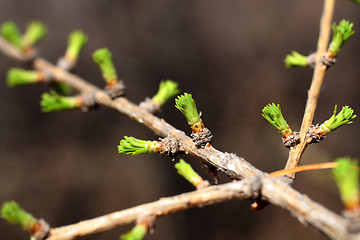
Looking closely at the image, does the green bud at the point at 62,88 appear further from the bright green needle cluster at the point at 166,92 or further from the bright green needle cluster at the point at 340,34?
the bright green needle cluster at the point at 340,34

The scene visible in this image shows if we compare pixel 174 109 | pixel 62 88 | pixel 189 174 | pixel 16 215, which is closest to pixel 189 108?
pixel 189 174

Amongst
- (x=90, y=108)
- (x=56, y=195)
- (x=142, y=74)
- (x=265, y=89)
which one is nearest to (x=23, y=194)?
(x=56, y=195)

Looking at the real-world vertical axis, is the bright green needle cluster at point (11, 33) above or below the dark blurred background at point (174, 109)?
below

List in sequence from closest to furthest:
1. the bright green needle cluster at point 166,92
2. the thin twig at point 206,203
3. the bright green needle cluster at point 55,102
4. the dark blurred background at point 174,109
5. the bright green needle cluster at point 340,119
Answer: the thin twig at point 206,203
the bright green needle cluster at point 340,119
the bright green needle cluster at point 55,102
the bright green needle cluster at point 166,92
the dark blurred background at point 174,109

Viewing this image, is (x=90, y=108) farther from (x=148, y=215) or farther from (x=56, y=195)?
(x=56, y=195)

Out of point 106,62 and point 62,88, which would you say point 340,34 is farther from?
point 62,88

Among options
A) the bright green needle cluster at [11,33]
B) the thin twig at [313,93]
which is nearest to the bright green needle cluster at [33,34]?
the bright green needle cluster at [11,33]

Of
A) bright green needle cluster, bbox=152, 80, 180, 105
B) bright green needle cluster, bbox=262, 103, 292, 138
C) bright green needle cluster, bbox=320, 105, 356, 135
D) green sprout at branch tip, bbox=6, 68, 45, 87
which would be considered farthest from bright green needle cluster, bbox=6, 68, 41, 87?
bright green needle cluster, bbox=320, 105, 356, 135
